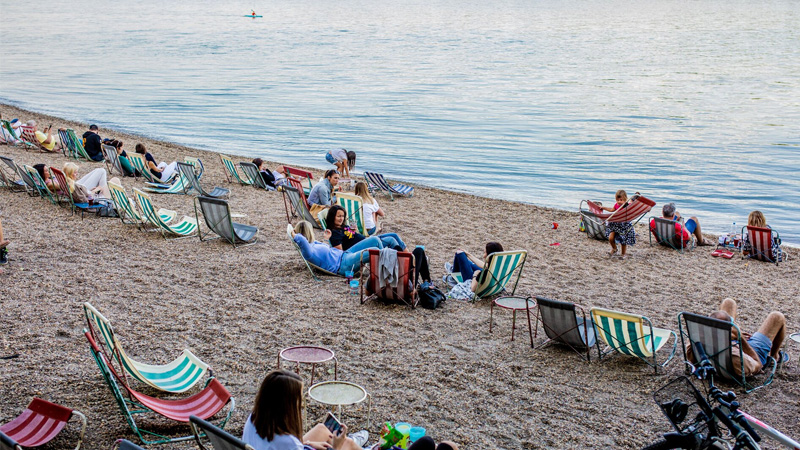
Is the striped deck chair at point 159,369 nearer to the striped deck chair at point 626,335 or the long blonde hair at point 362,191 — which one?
the striped deck chair at point 626,335

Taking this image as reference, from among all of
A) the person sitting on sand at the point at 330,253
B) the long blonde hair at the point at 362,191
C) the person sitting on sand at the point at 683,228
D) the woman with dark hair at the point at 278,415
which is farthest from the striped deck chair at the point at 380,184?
the woman with dark hair at the point at 278,415

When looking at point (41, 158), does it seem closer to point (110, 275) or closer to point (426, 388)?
point (110, 275)

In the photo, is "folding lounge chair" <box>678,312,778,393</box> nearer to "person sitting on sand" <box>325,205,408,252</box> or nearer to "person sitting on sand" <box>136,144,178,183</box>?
"person sitting on sand" <box>325,205,408,252</box>

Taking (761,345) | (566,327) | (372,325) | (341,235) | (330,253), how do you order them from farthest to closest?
(341,235), (330,253), (372,325), (566,327), (761,345)

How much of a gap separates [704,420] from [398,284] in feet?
14.1

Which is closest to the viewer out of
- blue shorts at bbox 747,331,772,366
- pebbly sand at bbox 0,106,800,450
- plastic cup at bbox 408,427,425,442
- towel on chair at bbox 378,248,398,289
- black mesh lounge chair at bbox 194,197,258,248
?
plastic cup at bbox 408,427,425,442

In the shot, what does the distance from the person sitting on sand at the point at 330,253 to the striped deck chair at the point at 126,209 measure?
9.24 feet

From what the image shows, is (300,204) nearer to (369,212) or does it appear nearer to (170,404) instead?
(369,212)

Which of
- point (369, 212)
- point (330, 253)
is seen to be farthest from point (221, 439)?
point (369, 212)

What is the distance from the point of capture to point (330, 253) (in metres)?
8.46

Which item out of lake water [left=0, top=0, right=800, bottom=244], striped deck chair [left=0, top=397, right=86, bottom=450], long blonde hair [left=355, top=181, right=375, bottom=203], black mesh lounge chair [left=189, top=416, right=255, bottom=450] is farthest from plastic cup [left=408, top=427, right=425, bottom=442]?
lake water [left=0, top=0, right=800, bottom=244]

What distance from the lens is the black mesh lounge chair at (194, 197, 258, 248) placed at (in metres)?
9.39

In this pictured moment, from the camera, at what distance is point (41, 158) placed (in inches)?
651

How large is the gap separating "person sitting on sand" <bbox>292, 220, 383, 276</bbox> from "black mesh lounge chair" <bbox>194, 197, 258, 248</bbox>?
1407 mm
